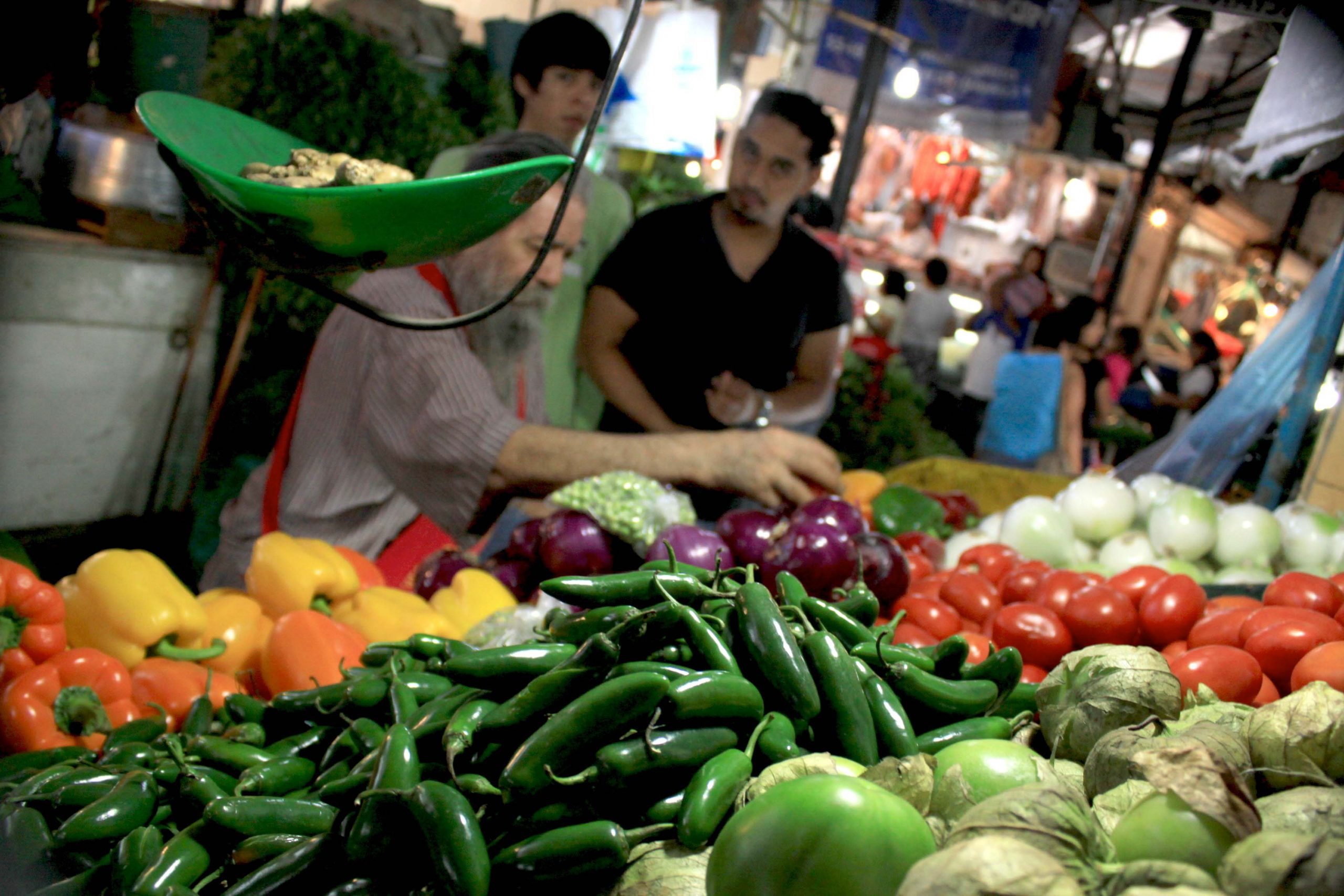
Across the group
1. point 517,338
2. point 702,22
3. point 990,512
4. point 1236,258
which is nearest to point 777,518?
point 517,338

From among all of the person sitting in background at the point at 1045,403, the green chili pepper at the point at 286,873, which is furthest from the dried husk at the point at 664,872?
the person sitting in background at the point at 1045,403

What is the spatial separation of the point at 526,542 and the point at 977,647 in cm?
121

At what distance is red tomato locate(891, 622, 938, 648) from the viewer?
2.01 m

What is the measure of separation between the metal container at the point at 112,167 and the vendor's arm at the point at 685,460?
2.42 m

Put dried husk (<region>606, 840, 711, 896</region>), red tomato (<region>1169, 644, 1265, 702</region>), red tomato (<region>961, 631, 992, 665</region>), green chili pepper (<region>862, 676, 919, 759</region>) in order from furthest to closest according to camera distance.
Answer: red tomato (<region>961, 631, 992, 665</region>)
red tomato (<region>1169, 644, 1265, 702</region>)
green chili pepper (<region>862, 676, 919, 759</region>)
dried husk (<region>606, 840, 711, 896</region>)

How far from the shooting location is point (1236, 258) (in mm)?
15406

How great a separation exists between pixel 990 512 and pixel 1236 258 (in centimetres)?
1456

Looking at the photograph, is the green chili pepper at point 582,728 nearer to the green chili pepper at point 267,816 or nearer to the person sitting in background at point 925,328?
the green chili pepper at point 267,816

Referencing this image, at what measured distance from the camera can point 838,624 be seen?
4.87ft

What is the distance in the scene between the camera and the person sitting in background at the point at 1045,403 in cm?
622

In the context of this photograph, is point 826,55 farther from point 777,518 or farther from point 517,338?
point 777,518

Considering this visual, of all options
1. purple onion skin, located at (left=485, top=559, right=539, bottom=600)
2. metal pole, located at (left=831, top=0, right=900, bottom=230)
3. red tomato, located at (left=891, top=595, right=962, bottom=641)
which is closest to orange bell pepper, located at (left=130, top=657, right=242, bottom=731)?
purple onion skin, located at (left=485, top=559, right=539, bottom=600)

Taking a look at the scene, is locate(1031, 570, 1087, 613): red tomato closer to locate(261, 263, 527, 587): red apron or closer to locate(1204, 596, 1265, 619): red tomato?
locate(1204, 596, 1265, 619): red tomato

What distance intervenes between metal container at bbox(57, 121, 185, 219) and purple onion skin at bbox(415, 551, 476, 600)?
2412 millimetres
